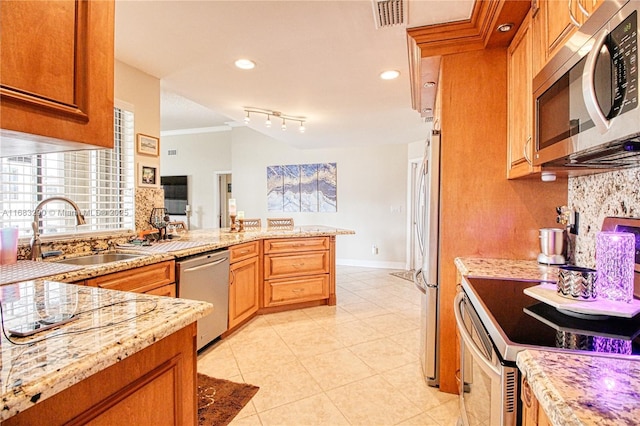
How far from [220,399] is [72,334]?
4.77 feet

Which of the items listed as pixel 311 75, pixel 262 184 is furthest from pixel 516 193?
pixel 262 184

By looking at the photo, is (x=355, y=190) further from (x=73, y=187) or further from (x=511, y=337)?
(x=511, y=337)

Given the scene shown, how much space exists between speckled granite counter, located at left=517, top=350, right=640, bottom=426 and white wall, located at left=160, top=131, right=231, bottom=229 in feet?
21.3

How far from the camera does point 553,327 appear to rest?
37.7 inches

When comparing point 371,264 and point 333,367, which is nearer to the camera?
point 333,367

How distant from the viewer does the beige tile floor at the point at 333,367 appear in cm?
182

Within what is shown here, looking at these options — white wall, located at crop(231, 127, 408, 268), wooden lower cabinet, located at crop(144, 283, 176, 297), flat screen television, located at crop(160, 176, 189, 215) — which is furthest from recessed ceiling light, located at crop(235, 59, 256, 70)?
flat screen television, located at crop(160, 176, 189, 215)

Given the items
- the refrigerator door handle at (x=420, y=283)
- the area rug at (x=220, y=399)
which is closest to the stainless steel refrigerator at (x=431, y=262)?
the refrigerator door handle at (x=420, y=283)

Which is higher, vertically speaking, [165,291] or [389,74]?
[389,74]

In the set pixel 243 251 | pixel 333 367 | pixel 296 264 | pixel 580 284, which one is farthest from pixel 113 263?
pixel 580 284

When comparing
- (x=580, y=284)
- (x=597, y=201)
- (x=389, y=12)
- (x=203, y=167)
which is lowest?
(x=580, y=284)

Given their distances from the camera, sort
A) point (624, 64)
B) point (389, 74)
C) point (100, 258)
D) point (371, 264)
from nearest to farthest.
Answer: point (624, 64)
point (100, 258)
point (389, 74)
point (371, 264)

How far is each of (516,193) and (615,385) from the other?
4.90 feet

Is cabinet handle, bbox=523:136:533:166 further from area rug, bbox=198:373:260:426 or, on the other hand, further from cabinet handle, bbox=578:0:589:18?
area rug, bbox=198:373:260:426
